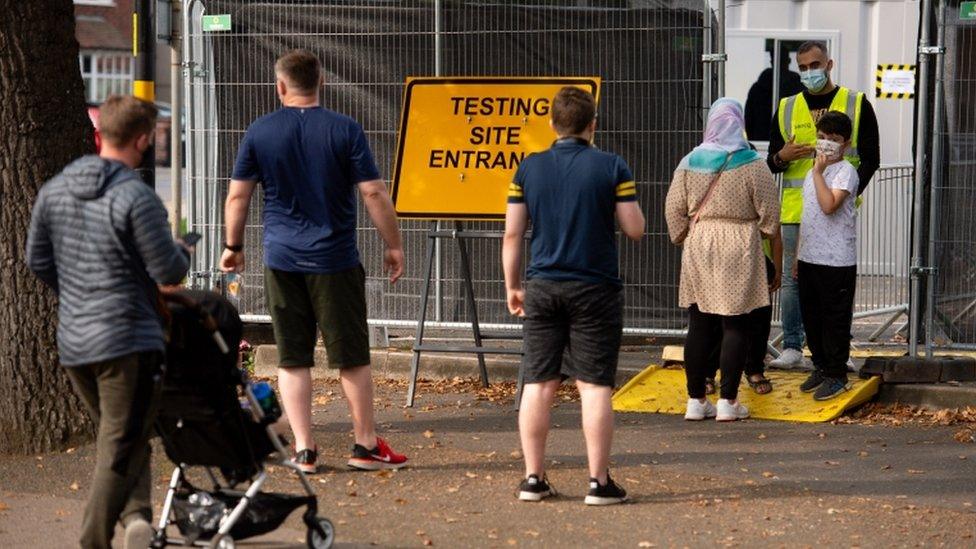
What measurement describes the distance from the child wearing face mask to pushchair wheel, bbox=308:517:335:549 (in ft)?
13.2

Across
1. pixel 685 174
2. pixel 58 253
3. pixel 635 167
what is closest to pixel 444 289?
pixel 635 167

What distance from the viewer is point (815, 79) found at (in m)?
9.88

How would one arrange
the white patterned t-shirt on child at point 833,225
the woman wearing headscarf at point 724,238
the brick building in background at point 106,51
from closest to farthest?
the woman wearing headscarf at point 724,238 → the white patterned t-shirt on child at point 833,225 → the brick building in background at point 106,51

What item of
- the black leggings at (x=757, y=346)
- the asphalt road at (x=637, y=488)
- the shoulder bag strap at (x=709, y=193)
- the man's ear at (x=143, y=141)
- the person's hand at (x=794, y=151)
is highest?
the man's ear at (x=143, y=141)

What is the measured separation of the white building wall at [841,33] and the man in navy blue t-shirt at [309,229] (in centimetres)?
1000

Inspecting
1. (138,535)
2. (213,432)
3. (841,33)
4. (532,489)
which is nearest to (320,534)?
(213,432)

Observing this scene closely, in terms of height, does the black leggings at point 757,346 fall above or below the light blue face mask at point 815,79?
below

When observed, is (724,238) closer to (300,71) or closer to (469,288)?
(469,288)

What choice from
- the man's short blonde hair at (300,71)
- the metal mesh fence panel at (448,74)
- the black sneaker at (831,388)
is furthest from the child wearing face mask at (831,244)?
the man's short blonde hair at (300,71)

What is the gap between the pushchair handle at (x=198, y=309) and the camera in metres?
5.88

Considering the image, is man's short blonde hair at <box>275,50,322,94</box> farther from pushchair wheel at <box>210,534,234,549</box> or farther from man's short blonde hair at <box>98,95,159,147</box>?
pushchair wheel at <box>210,534,234,549</box>

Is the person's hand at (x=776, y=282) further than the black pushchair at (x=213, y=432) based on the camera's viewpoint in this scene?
Yes

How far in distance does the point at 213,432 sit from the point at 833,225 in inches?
177

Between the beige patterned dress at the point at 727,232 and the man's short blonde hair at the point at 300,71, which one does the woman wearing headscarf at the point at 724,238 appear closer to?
the beige patterned dress at the point at 727,232
